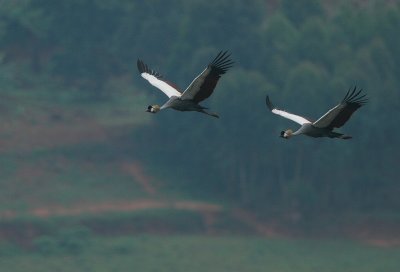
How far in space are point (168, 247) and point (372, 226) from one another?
40.0 feet

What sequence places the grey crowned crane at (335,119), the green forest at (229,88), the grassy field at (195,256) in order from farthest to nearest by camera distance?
the green forest at (229,88) → the grassy field at (195,256) → the grey crowned crane at (335,119)

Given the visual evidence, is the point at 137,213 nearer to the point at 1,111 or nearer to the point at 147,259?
the point at 147,259

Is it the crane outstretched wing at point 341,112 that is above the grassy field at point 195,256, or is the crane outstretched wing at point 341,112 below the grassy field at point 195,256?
below

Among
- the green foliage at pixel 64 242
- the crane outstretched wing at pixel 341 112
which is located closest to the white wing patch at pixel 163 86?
the crane outstretched wing at pixel 341 112

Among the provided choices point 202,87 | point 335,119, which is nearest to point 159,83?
point 202,87

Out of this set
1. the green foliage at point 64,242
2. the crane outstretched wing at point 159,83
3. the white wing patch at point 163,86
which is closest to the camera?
the white wing patch at point 163,86

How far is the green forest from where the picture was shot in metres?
82.9

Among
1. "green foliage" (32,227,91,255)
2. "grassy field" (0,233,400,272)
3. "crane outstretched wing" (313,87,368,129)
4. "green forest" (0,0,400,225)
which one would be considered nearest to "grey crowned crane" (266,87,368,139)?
"crane outstretched wing" (313,87,368,129)

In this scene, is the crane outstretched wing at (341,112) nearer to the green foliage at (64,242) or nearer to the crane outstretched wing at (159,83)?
the crane outstretched wing at (159,83)

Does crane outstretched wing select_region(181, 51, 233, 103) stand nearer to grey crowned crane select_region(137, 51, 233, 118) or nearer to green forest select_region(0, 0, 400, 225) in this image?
grey crowned crane select_region(137, 51, 233, 118)

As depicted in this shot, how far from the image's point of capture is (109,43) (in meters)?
96.0

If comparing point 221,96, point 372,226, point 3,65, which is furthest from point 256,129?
point 3,65

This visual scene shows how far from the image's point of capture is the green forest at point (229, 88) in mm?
82875

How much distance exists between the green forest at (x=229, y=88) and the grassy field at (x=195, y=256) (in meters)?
5.20
